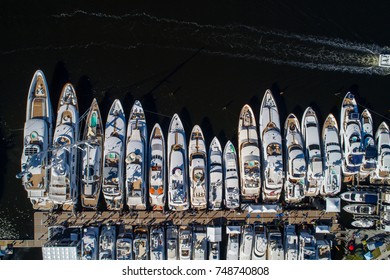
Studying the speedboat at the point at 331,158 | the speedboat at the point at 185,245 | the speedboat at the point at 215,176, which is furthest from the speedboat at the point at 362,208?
the speedboat at the point at 185,245

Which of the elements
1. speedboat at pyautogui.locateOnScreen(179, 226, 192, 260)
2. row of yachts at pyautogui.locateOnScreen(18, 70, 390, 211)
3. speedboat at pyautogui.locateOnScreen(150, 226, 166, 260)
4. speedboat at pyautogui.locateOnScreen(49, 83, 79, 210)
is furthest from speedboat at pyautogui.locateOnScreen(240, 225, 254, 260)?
speedboat at pyautogui.locateOnScreen(49, 83, 79, 210)

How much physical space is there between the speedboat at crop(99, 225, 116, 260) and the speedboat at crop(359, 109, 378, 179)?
57.4ft

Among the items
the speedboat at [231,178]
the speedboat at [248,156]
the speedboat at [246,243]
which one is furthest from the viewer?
the speedboat at [246,243]

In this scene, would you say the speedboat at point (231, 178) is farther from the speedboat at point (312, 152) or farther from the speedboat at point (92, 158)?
the speedboat at point (92, 158)

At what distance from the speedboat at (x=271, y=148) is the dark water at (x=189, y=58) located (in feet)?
2.65

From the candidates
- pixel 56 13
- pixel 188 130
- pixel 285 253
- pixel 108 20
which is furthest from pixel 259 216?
pixel 56 13

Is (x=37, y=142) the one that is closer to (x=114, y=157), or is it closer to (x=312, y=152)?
(x=114, y=157)

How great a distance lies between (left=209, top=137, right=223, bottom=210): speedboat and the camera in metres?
26.5

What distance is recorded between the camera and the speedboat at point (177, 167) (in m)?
26.2

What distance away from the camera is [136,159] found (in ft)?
85.8

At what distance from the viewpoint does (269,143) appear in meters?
26.5

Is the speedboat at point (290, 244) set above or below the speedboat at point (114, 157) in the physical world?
below

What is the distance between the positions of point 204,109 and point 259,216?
8.29 metres
